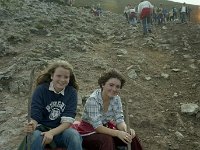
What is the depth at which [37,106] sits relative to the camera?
5906 mm

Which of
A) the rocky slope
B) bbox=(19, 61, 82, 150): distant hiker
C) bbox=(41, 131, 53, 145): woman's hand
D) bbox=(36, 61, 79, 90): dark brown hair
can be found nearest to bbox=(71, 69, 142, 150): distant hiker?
bbox=(19, 61, 82, 150): distant hiker

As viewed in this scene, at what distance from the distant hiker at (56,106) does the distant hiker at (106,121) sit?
0.27m

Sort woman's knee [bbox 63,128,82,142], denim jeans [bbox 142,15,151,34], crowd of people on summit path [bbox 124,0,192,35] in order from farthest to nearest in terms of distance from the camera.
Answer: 1. denim jeans [bbox 142,15,151,34]
2. crowd of people on summit path [bbox 124,0,192,35]
3. woman's knee [bbox 63,128,82,142]

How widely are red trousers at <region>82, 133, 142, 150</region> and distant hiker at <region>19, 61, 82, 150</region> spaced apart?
0.77ft

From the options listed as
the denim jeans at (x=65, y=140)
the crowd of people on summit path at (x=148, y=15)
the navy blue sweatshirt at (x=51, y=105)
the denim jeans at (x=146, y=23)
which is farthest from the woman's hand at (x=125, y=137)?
the denim jeans at (x=146, y=23)

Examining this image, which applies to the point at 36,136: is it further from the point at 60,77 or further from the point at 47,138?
the point at 60,77

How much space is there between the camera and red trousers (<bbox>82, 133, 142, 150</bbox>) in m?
5.74

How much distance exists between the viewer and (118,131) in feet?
19.4

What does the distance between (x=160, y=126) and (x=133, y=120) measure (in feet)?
2.19

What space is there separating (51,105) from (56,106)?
8 centimetres

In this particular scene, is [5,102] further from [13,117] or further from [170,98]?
[170,98]

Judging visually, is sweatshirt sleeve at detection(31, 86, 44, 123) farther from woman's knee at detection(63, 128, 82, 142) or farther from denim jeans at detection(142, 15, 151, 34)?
denim jeans at detection(142, 15, 151, 34)

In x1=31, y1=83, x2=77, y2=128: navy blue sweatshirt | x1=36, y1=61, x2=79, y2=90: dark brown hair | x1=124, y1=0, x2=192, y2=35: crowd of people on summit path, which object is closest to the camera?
x1=31, y1=83, x2=77, y2=128: navy blue sweatshirt

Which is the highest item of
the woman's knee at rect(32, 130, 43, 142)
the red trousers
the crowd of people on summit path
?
the crowd of people on summit path
